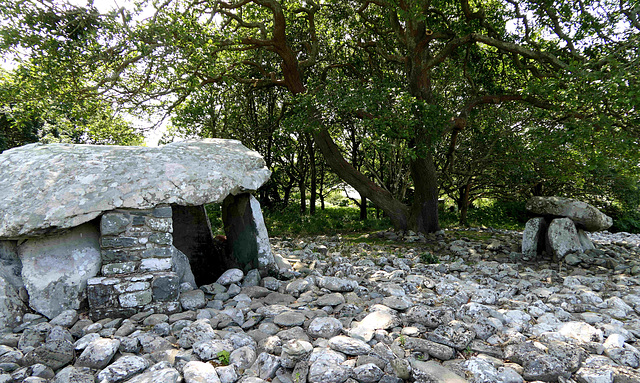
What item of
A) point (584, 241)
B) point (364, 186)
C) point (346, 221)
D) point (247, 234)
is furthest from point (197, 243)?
point (584, 241)

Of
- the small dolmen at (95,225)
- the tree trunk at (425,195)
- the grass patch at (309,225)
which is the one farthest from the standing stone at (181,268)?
the tree trunk at (425,195)

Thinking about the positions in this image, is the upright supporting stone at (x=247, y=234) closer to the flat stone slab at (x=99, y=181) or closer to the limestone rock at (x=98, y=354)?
the flat stone slab at (x=99, y=181)

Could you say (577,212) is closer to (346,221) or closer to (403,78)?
(403,78)

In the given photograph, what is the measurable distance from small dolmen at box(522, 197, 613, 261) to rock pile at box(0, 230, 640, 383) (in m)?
1.66

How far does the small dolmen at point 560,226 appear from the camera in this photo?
7.13m

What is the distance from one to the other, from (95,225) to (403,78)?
8.94 metres

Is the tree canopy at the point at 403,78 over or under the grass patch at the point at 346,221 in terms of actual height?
over

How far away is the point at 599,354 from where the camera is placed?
3.01 meters

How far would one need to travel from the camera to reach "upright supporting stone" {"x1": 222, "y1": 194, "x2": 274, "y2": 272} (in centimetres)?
543

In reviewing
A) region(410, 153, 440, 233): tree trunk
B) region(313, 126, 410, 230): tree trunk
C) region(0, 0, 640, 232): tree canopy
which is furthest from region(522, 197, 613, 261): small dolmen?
region(313, 126, 410, 230): tree trunk

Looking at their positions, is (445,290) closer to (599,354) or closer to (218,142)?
(599,354)

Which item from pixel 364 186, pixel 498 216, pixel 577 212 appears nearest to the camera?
pixel 577 212

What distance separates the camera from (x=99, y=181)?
14.2 ft

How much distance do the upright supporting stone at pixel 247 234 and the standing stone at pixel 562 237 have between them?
5784mm
